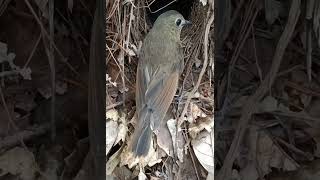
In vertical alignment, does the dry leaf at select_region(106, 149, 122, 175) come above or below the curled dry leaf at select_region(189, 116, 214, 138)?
below

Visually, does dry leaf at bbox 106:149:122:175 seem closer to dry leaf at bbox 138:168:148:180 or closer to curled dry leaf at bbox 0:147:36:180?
dry leaf at bbox 138:168:148:180

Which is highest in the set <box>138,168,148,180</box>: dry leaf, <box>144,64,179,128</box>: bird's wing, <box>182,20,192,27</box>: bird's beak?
<box>182,20,192,27</box>: bird's beak

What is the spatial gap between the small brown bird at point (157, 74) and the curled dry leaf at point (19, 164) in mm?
227

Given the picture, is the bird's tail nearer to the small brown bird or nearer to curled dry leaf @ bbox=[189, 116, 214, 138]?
the small brown bird

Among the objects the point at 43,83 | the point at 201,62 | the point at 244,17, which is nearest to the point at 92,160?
the point at 43,83

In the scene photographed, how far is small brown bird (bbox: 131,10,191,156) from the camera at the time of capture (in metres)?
1.19

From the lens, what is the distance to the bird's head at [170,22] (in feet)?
3.93

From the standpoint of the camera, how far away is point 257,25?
1199mm

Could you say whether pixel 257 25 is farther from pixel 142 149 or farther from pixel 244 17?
pixel 142 149

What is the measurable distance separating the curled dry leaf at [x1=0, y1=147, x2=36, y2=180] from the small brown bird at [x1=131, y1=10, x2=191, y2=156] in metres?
0.23

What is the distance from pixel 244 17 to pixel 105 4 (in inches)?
12.3

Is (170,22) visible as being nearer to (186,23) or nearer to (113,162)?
(186,23)

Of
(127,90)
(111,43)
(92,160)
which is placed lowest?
(92,160)

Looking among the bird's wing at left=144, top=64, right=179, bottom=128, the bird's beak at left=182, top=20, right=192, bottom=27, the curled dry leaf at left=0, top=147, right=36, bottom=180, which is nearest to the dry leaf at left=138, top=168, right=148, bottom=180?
the bird's wing at left=144, top=64, right=179, bottom=128
